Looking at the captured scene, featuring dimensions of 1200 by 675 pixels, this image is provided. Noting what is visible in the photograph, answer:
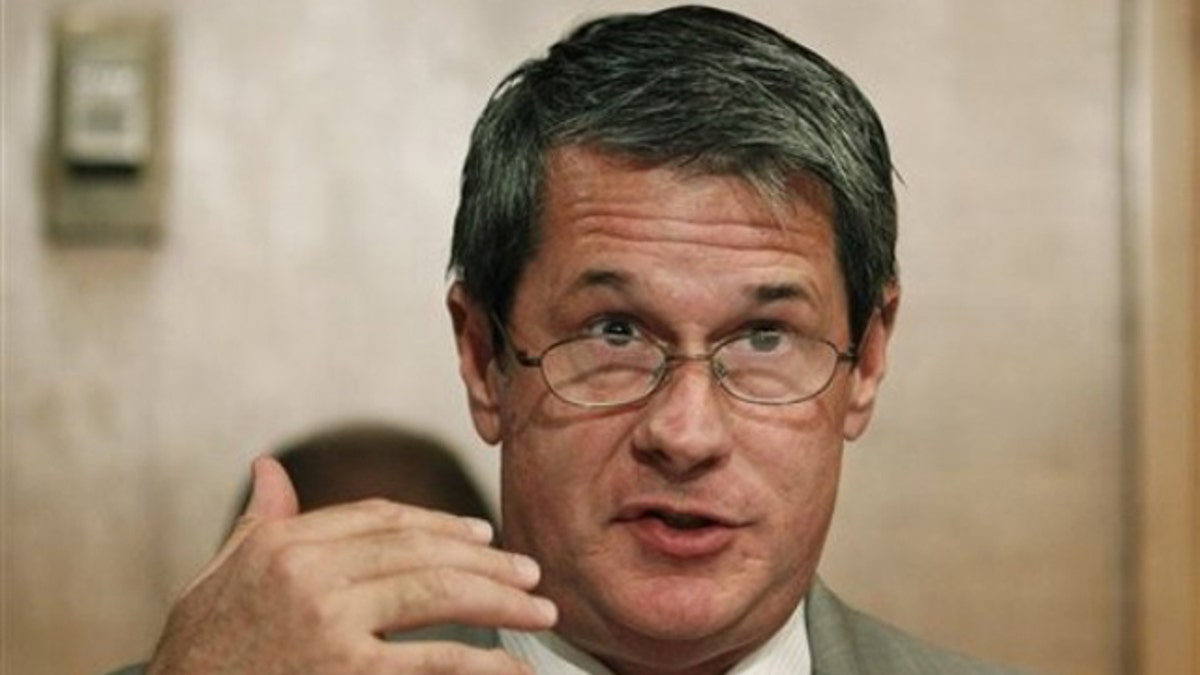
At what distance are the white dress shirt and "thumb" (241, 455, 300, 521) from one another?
0.93ft

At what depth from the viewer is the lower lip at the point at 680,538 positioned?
1839 mm

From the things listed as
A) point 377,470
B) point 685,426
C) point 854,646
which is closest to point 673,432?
point 685,426

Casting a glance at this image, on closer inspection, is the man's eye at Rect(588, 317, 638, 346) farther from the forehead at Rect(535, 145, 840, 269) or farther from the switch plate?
the switch plate

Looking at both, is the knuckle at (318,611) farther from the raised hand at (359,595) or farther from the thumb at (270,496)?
the thumb at (270,496)

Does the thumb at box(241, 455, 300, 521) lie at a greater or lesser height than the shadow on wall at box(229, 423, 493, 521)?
greater

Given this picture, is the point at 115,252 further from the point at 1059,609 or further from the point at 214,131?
the point at 1059,609

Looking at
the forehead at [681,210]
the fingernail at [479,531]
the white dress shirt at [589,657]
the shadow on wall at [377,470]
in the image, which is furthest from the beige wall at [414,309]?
the fingernail at [479,531]

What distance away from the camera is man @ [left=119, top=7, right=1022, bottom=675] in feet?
6.06

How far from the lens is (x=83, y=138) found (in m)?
2.75

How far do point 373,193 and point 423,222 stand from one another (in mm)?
69

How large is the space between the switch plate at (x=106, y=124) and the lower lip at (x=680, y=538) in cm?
111

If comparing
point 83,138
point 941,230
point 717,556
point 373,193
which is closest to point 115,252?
point 83,138

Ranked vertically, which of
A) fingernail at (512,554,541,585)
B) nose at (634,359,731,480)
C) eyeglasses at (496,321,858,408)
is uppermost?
eyeglasses at (496,321,858,408)

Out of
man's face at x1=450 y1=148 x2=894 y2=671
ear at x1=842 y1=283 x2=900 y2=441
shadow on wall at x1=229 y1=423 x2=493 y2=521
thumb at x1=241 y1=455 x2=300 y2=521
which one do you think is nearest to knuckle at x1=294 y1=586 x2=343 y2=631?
thumb at x1=241 y1=455 x2=300 y2=521
